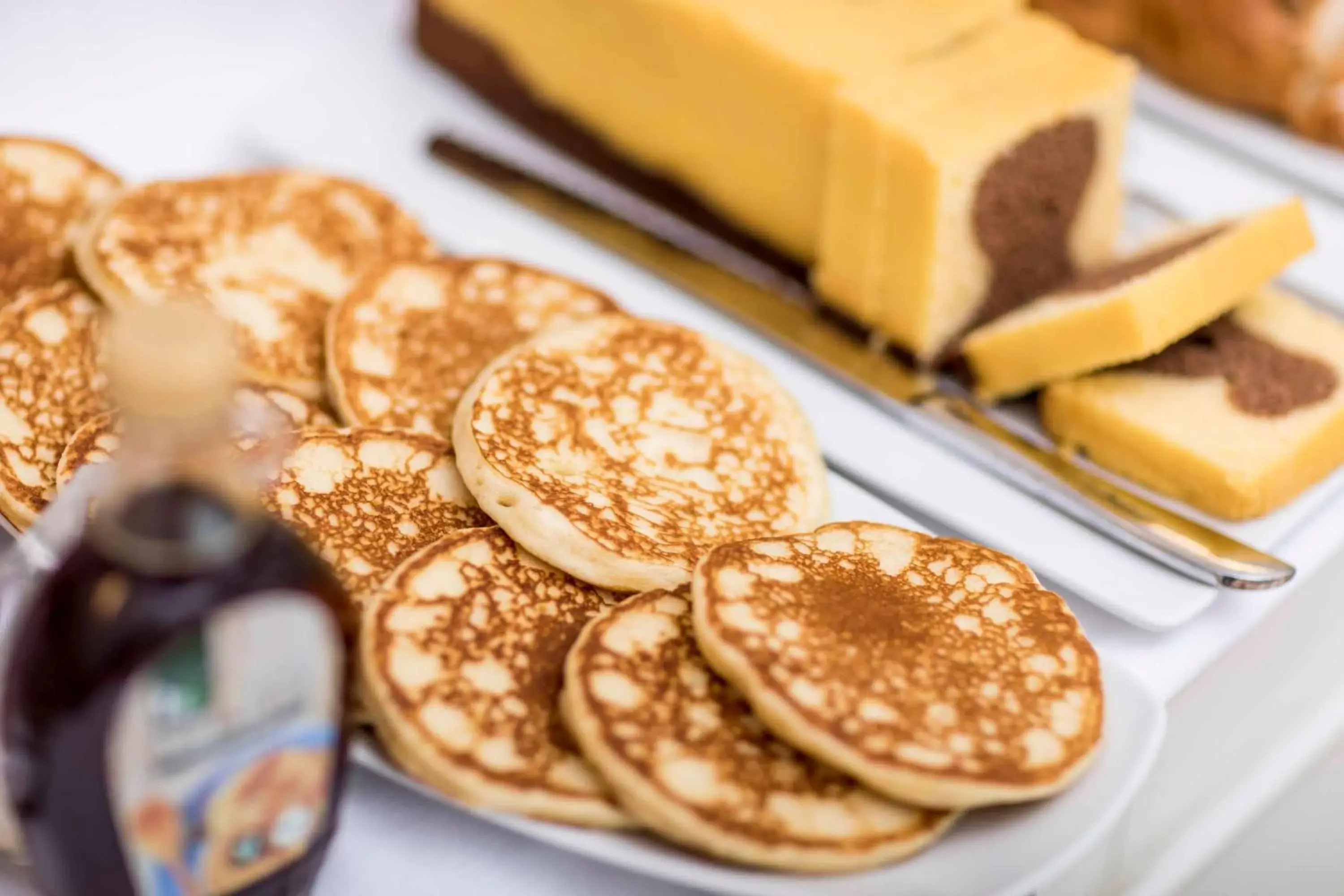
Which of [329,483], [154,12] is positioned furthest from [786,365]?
[154,12]

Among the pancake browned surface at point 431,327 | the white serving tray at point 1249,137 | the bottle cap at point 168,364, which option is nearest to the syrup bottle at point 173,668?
the bottle cap at point 168,364

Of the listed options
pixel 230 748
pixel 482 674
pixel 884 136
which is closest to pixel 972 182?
pixel 884 136

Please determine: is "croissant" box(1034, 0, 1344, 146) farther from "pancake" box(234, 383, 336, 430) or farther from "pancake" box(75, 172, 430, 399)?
"pancake" box(234, 383, 336, 430)

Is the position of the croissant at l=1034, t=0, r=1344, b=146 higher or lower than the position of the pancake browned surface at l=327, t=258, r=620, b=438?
higher

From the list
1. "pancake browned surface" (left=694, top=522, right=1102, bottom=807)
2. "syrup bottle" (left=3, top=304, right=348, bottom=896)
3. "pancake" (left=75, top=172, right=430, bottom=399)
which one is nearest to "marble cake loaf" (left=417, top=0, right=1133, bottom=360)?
"pancake" (left=75, top=172, right=430, bottom=399)

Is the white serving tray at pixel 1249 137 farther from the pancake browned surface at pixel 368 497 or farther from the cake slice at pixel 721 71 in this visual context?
the pancake browned surface at pixel 368 497

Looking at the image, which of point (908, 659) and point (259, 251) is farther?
point (259, 251)

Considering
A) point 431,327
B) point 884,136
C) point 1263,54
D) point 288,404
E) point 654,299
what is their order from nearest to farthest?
point 288,404 < point 431,327 < point 884,136 < point 654,299 < point 1263,54

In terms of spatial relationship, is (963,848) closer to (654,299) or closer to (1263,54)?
(654,299)
